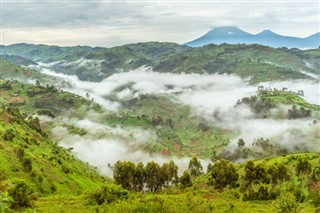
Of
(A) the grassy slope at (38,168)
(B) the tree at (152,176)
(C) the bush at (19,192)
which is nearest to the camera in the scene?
(C) the bush at (19,192)

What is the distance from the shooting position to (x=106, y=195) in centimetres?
6469

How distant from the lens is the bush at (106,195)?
6431cm

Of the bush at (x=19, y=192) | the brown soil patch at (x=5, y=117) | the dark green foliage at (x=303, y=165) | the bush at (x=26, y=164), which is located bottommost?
the dark green foliage at (x=303, y=165)

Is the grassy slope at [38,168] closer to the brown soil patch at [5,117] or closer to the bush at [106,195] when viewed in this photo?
the brown soil patch at [5,117]

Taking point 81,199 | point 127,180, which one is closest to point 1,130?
point 127,180

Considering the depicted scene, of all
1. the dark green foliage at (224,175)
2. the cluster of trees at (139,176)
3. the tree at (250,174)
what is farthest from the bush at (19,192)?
the tree at (250,174)

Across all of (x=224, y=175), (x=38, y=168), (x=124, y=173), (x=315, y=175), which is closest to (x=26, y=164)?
(x=38, y=168)

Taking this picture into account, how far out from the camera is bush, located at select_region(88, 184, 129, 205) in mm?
64312

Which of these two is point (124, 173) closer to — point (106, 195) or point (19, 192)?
point (106, 195)

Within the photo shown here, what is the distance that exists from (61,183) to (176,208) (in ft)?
237

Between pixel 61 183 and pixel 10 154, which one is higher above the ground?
pixel 10 154

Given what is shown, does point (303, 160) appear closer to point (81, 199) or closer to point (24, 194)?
point (81, 199)

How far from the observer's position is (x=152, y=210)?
59.5 meters

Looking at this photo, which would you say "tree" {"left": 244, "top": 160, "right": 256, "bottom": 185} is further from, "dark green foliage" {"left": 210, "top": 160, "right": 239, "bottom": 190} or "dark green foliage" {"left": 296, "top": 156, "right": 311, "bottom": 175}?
"dark green foliage" {"left": 296, "top": 156, "right": 311, "bottom": 175}
